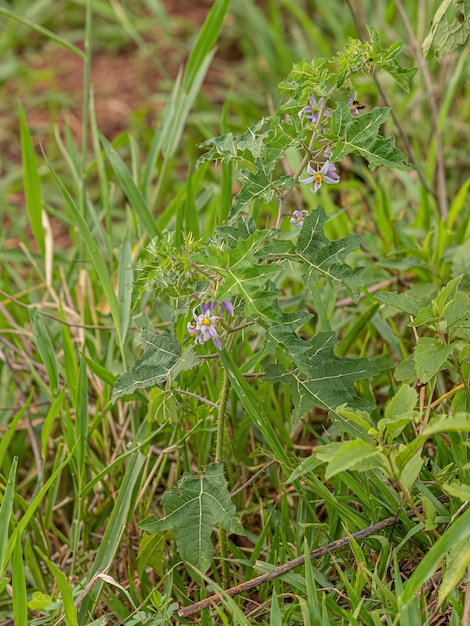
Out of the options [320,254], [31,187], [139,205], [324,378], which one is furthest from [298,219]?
[31,187]

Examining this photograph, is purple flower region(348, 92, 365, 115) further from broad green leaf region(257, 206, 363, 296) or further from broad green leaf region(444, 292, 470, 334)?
broad green leaf region(444, 292, 470, 334)

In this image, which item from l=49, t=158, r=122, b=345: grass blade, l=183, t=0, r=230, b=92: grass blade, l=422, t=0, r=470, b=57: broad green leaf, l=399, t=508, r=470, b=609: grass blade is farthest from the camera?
l=183, t=0, r=230, b=92: grass blade

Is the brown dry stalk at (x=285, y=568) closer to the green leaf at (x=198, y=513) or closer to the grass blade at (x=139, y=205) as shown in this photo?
the green leaf at (x=198, y=513)

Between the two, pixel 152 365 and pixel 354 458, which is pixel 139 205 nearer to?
pixel 152 365

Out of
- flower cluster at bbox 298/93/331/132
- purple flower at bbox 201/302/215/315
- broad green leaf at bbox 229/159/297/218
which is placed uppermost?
flower cluster at bbox 298/93/331/132

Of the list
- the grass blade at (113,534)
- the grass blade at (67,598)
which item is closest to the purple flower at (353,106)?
the grass blade at (113,534)

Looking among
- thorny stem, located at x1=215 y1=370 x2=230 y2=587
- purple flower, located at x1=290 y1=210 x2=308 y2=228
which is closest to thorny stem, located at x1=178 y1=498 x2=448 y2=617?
thorny stem, located at x1=215 y1=370 x2=230 y2=587
